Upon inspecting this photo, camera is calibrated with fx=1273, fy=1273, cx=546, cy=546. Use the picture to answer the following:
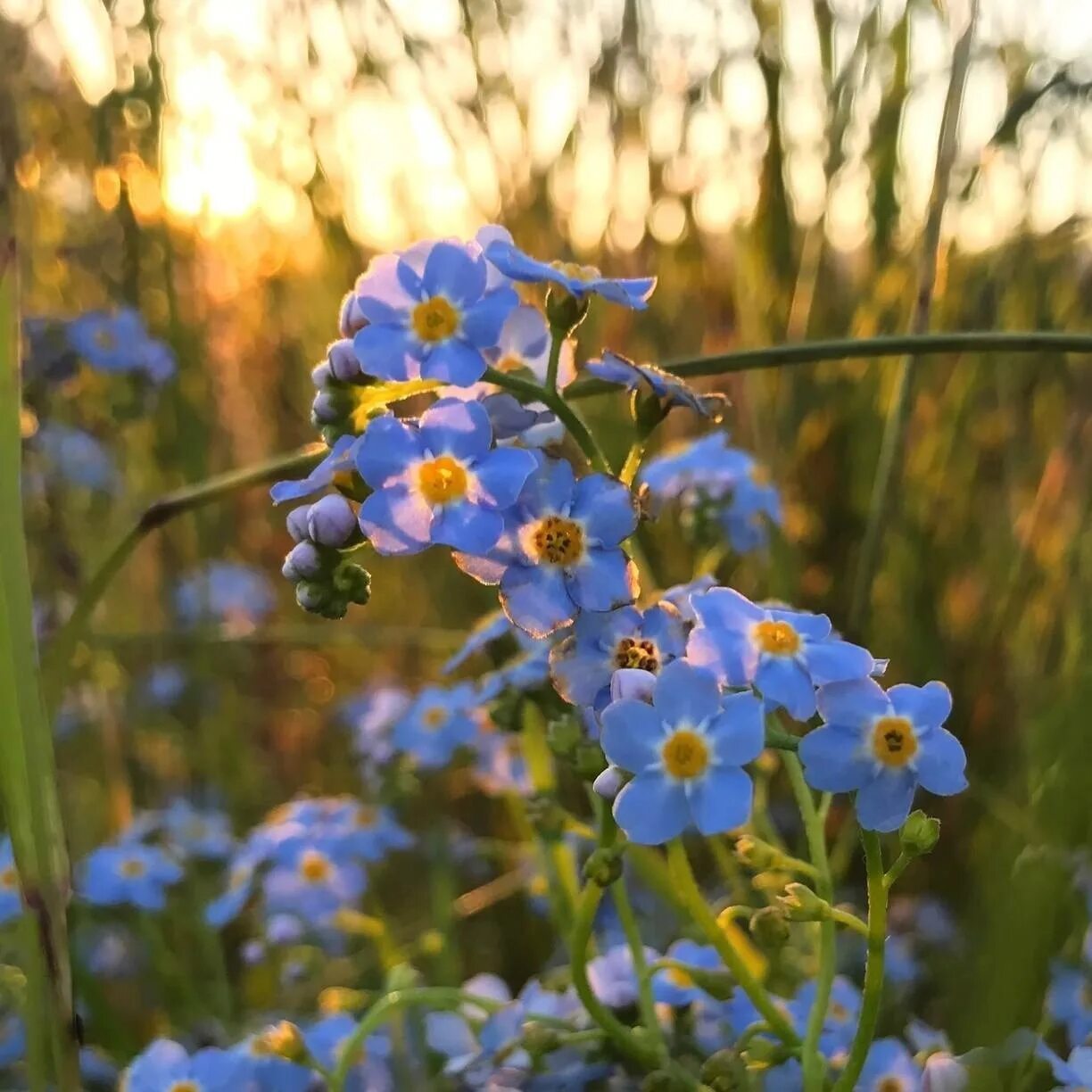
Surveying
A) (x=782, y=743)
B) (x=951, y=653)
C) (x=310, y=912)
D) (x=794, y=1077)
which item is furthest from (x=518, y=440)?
(x=951, y=653)

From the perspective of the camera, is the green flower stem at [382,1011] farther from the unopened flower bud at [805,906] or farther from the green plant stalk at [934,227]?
the green plant stalk at [934,227]

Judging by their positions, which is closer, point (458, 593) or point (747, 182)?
point (747, 182)

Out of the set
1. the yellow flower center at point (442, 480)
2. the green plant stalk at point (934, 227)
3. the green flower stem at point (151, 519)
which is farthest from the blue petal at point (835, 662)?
the green plant stalk at point (934, 227)

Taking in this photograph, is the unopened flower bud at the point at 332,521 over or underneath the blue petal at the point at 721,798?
Result: over

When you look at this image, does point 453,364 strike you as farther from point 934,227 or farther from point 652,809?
point 934,227

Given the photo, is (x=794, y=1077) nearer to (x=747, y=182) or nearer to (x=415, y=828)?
(x=415, y=828)

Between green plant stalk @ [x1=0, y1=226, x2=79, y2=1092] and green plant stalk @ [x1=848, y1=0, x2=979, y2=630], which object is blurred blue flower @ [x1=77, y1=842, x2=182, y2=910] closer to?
green plant stalk @ [x1=0, y1=226, x2=79, y2=1092]
